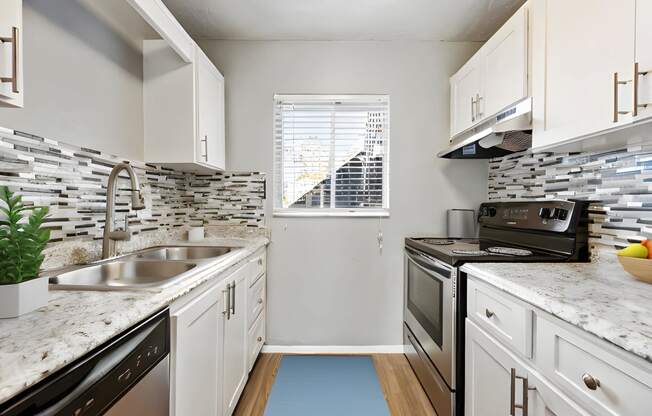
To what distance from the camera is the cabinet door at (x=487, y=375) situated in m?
1.18

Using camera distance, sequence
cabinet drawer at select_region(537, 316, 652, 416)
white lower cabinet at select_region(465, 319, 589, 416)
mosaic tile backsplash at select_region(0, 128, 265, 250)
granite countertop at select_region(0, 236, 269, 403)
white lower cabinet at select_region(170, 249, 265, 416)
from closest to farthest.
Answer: granite countertop at select_region(0, 236, 269, 403) → cabinet drawer at select_region(537, 316, 652, 416) → white lower cabinet at select_region(465, 319, 589, 416) → white lower cabinet at select_region(170, 249, 265, 416) → mosaic tile backsplash at select_region(0, 128, 265, 250)

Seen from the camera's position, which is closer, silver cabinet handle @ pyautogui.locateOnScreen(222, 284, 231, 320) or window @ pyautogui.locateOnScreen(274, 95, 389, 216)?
silver cabinet handle @ pyautogui.locateOnScreen(222, 284, 231, 320)

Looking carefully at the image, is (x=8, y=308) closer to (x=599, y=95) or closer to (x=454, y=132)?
(x=599, y=95)

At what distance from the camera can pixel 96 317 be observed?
2.54ft

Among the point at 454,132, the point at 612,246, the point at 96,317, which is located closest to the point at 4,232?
the point at 96,317

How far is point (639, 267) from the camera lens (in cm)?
112

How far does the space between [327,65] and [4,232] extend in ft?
7.62

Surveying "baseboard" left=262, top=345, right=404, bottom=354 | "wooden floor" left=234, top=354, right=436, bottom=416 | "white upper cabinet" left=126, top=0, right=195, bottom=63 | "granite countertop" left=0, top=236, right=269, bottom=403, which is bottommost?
"wooden floor" left=234, top=354, right=436, bottom=416

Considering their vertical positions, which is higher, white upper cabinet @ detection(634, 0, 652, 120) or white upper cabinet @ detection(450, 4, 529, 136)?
white upper cabinet @ detection(450, 4, 529, 136)

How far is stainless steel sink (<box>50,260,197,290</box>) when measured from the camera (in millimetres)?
1323

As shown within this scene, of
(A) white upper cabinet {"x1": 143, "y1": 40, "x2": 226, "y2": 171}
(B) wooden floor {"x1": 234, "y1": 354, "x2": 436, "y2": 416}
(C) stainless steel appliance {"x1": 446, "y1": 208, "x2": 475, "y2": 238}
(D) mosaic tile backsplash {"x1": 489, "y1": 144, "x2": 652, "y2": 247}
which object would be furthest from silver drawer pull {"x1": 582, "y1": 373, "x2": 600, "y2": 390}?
(A) white upper cabinet {"x1": 143, "y1": 40, "x2": 226, "y2": 171}

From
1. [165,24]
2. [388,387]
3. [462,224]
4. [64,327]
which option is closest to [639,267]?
[462,224]

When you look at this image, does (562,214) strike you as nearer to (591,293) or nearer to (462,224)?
(591,293)

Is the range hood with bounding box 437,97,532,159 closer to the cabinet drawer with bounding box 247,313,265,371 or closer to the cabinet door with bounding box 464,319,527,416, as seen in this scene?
the cabinet door with bounding box 464,319,527,416
